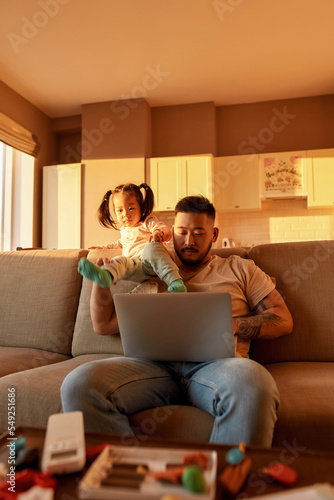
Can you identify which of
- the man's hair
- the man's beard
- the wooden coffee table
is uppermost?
the man's hair

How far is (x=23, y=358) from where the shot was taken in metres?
1.87

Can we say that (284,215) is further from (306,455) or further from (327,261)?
(306,455)

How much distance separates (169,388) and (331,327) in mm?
735

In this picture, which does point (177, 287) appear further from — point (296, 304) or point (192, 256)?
point (296, 304)

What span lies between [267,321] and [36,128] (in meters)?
4.92

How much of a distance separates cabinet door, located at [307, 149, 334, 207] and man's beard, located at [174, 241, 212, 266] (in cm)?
363

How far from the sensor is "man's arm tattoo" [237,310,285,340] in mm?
1554

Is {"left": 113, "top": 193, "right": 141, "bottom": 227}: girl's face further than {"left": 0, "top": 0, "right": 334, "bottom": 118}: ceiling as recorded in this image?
No

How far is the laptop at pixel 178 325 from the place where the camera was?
3.95ft

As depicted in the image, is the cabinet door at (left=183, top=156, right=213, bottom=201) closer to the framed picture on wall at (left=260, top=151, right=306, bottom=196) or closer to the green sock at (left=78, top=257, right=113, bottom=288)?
the framed picture on wall at (left=260, top=151, right=306, bottom=196)

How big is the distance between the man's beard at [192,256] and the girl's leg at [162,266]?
6 centimetres

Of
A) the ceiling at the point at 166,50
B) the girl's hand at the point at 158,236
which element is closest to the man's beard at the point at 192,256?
the girl's hand at the point at 158,236

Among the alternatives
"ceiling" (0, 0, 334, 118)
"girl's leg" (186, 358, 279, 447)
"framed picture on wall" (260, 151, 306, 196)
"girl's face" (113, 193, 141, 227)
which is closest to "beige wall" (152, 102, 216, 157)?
"ceiling" (0, 0, 334, 118)

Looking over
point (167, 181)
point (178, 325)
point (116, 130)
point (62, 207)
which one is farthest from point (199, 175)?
point (178, 325)
